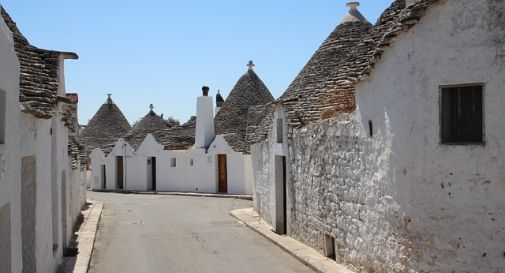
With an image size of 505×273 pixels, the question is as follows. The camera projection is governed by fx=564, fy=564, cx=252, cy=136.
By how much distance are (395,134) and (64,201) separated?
27.0ft

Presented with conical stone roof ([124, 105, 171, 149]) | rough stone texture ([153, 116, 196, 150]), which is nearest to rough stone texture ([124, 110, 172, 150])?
conical stone roof ([124, 105, 171, 149])

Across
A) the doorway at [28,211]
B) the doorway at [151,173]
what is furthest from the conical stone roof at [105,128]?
the doorway at [28,211]

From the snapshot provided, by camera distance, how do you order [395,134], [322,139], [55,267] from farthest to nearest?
[322,139] → [55,267] → [395,134]

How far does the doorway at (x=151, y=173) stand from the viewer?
33.7 meters

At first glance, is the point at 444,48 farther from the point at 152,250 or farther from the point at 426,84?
the point at 152,250

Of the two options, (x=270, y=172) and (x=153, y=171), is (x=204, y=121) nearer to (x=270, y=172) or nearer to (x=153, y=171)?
(x=153, y=171)

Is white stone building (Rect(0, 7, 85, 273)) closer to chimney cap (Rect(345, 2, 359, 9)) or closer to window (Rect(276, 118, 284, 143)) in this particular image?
window (Rect(276, 118, 284, 143))

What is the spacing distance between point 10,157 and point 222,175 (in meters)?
24.0

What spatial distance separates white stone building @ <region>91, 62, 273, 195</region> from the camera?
29.5 m

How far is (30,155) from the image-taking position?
26.0 ft

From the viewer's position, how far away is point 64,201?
13.2 m

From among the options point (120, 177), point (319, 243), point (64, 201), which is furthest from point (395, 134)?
point (120, 177)

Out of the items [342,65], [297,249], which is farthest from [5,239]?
[342,65]

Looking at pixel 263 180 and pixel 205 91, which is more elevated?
pixel 205 91
